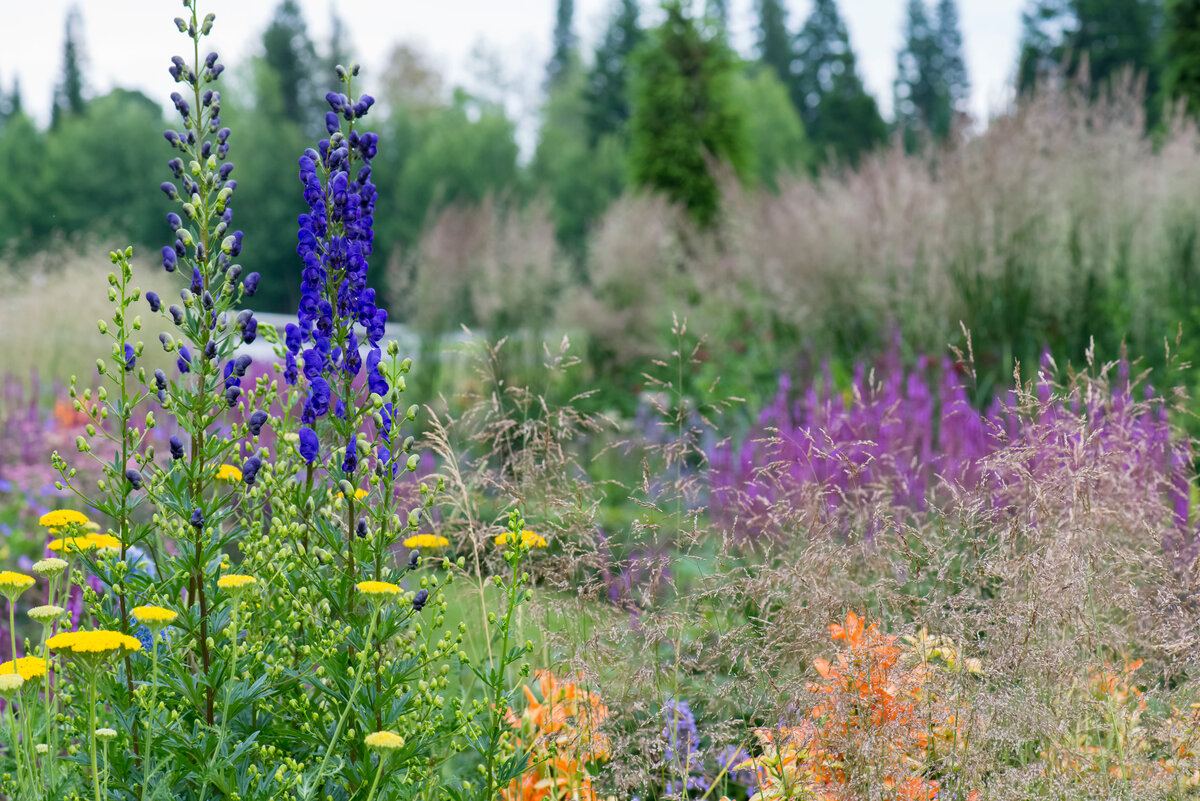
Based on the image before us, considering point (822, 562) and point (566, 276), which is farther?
point (566, 276)

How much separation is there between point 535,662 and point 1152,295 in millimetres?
5068

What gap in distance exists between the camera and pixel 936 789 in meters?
2.01

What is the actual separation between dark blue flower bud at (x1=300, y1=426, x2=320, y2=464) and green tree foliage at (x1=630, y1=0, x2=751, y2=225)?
39.9 feet

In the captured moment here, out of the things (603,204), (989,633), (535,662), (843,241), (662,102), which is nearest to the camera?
(989,633)

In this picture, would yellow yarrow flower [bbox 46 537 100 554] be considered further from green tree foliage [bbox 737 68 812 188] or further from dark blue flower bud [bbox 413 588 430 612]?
green tree foliage [bbox 737 68 812 188]

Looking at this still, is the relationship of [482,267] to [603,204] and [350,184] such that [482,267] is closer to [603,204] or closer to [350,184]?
[350,184]

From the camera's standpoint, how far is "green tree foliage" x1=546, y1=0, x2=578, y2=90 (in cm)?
4766

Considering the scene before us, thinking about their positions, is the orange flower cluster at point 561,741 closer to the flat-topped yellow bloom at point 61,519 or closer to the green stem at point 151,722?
the green stem at point 151,722

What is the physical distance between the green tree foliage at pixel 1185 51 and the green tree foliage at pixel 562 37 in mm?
37110

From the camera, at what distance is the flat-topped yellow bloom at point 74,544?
1938mm

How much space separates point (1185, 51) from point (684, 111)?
6663mm

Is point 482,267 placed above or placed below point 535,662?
above

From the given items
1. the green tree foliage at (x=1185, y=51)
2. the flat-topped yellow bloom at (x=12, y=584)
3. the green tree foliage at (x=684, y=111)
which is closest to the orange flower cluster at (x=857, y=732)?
the flat-topped yellow bloom at (x=12, y=584)

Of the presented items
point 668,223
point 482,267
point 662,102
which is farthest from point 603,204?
point 482,267
